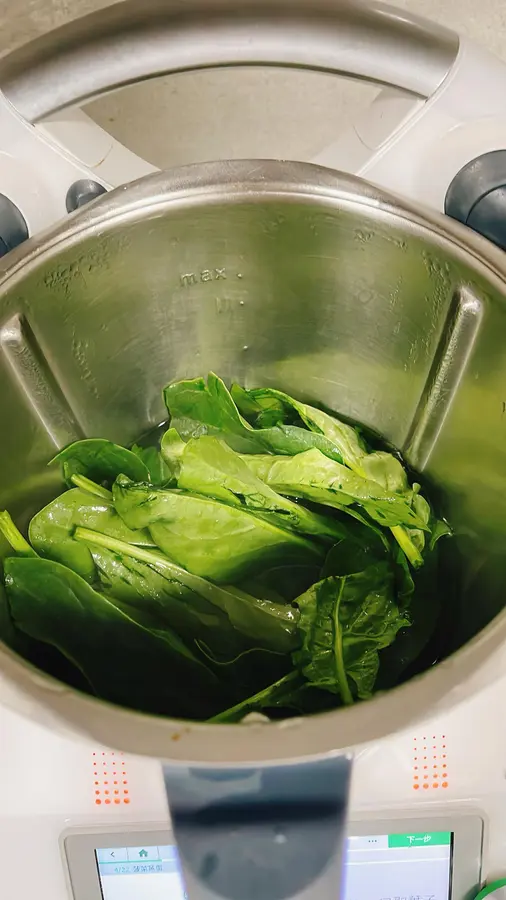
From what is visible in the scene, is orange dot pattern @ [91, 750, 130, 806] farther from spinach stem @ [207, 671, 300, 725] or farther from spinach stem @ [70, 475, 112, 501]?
spinach stem @ [70, 475, 112, 501]

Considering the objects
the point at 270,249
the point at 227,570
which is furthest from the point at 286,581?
the point at 270,249

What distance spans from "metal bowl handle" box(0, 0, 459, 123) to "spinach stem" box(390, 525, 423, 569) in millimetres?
374

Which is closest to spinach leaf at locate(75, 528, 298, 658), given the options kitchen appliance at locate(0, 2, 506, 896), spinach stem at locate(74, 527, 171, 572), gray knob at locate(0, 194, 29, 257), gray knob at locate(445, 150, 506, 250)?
spinach stem at locate(74, 527, 171, 572)

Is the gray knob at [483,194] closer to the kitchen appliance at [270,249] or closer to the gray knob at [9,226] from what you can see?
the kitchen appliance at [270,249]

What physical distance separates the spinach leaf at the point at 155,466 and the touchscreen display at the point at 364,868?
0.98ft

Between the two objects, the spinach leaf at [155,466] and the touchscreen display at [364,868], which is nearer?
the touchscreen display at [364,868]

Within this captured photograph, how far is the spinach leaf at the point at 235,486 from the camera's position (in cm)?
61

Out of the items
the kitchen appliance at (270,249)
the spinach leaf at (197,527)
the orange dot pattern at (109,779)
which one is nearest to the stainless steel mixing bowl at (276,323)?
the kitchen appliance at (270,249)

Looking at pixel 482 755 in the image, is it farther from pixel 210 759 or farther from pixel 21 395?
pixel 21 395

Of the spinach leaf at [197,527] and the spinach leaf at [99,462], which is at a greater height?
the spinach leaf at [99,462]

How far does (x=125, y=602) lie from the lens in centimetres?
59

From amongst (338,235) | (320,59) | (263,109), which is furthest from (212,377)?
(263,109)

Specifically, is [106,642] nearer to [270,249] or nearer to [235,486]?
[235,486]

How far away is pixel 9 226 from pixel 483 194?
1.31 ft
